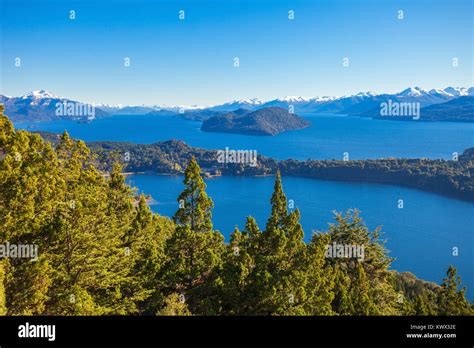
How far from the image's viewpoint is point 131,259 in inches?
653

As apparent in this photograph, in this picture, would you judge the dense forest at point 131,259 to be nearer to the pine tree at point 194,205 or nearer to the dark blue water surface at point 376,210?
the pine tree at point 194,205

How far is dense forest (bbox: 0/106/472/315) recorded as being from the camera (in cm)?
1181

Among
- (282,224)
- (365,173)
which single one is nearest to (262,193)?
(365,173)

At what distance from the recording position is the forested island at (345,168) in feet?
408

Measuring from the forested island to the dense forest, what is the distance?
103 metres

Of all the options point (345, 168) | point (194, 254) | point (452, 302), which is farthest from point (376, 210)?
point (194, 254)

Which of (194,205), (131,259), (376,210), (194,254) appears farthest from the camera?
(376,210)

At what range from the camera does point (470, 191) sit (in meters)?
114

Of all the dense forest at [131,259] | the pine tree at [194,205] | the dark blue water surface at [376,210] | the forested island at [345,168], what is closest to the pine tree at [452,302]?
the dense forest at [131,259]

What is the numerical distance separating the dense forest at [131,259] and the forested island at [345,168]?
10291 centimetres

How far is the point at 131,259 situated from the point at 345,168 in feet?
458

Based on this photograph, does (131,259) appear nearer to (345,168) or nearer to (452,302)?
(452,302)

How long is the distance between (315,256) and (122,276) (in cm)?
821
